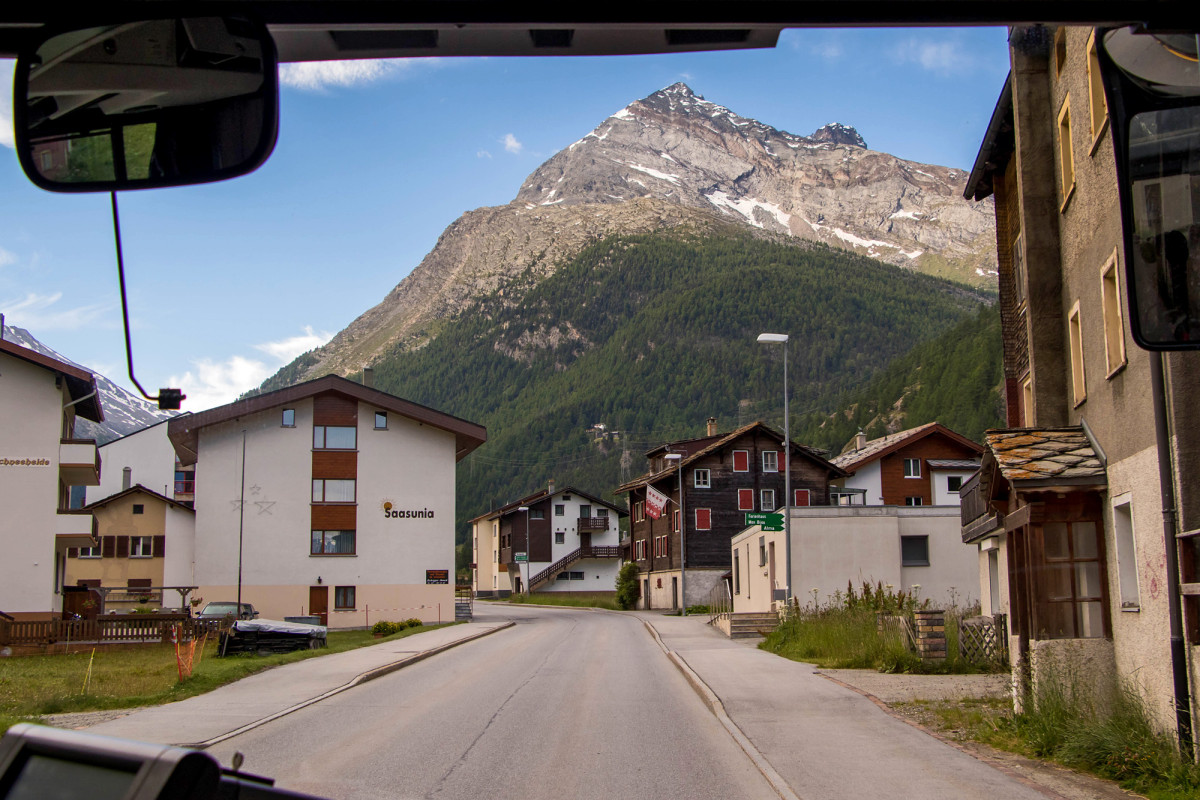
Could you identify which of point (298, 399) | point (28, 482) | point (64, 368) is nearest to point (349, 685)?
point (64, 368)

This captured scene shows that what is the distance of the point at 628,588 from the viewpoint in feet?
230

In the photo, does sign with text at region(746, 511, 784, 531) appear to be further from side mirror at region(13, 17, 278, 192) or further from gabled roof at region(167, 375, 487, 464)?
side mirror at region(13, 17, 278, 192)

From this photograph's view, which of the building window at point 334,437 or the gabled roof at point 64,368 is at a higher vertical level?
the gabled roof at point 64,368

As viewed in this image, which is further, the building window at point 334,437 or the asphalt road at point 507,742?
the building window at point 334,437

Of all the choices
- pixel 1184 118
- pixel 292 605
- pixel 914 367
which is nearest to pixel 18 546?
pixel 292 605

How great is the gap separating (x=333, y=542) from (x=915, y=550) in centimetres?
2437

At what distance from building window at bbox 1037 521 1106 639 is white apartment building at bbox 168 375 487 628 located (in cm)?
3709

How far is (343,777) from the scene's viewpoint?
33.7 feet

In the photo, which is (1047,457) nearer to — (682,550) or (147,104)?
(147,104)

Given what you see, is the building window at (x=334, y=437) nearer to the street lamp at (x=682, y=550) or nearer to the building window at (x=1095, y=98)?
the street lamp at (x=682, y=550)

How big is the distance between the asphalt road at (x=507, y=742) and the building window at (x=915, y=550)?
1946 cm

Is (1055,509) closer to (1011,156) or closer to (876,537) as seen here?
(1011,156)

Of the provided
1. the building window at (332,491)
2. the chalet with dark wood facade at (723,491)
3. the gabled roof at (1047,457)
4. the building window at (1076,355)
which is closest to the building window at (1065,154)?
the building window at (1076,355)

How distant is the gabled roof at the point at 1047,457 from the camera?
12.3 metres
